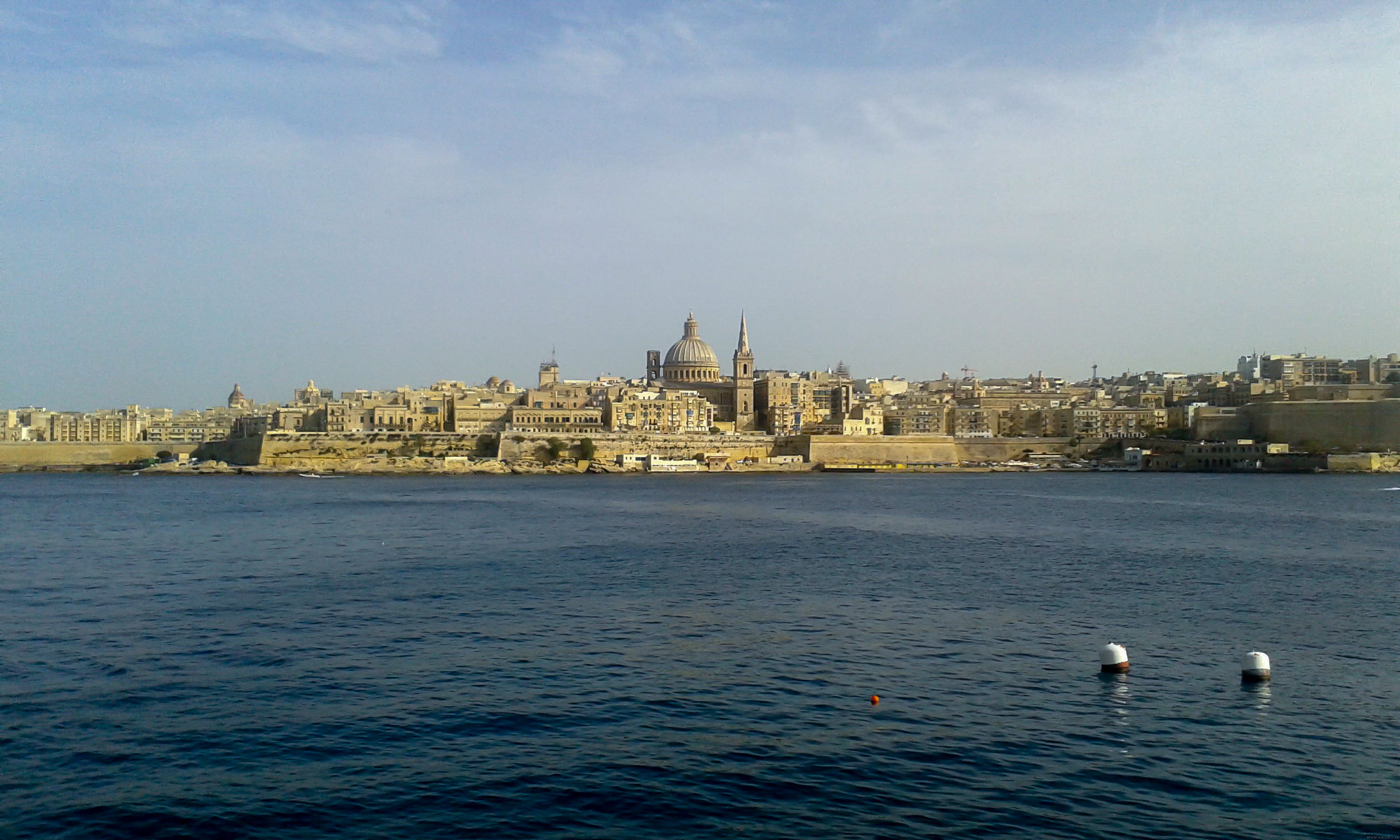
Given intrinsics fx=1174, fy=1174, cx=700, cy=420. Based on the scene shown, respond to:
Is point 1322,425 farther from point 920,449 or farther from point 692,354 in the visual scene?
point 692,354

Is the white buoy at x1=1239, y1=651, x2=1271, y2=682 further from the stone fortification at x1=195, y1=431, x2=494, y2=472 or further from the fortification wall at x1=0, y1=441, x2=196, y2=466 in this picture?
the fortification wall at x1=0, y1=441, x2=196, y2=466

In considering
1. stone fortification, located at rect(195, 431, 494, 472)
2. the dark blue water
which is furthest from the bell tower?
the dark blue water

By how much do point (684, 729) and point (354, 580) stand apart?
8455 mm

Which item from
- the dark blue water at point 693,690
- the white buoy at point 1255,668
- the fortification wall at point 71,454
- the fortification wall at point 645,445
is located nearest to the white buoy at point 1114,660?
the dark blue water at point 693,690

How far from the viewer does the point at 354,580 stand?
51.1 feet

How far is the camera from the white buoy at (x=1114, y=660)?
9891 millimetres

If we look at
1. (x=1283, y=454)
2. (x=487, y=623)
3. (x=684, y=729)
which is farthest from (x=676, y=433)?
(x=684, y=729)

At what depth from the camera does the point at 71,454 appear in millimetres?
58000

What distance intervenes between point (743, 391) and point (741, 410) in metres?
1.29

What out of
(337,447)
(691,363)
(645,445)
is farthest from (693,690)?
(691,363)

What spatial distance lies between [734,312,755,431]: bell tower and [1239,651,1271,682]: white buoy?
201ft

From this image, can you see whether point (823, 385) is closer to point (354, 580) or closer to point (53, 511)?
A: point (53, 511)

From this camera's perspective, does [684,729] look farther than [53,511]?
No

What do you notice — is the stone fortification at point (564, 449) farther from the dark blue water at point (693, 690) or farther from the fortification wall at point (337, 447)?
the dark blue water at point (693, 690)
